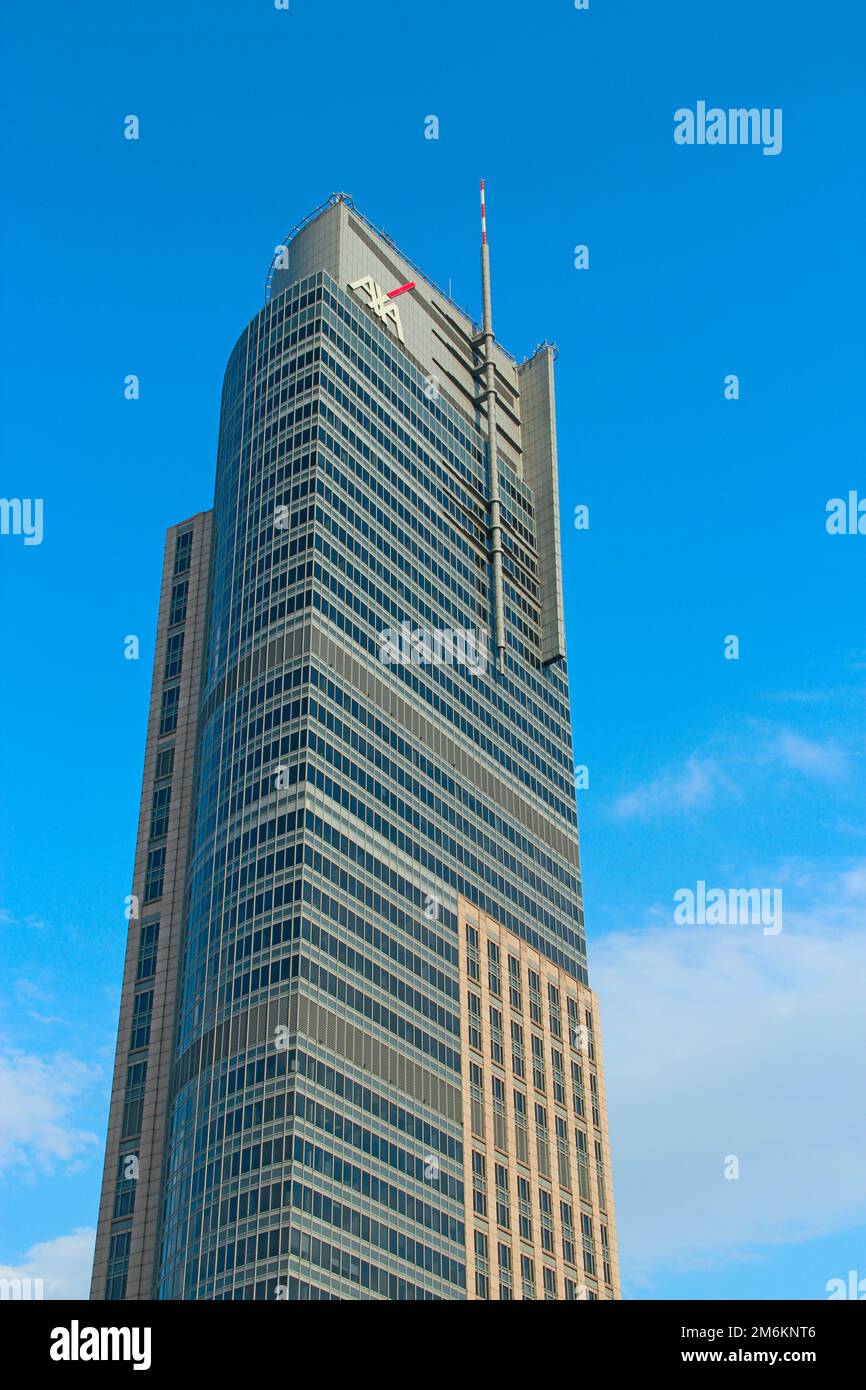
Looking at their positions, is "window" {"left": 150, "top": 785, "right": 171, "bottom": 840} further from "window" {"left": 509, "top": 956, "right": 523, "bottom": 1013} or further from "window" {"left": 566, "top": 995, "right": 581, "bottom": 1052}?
"window" {"left": 566, "top": 995, "right": 581, "bottom": 1052}

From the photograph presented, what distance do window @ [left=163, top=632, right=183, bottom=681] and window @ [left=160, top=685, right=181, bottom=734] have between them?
5.22ft

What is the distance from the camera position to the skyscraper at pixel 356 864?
119375mm

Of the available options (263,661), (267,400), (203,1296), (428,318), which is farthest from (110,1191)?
(428,318)

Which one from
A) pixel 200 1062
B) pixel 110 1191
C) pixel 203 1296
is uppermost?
pixel 200 1062

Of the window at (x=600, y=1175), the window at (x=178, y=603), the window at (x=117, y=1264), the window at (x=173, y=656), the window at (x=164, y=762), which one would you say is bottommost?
the window at (x=117, y=1264)

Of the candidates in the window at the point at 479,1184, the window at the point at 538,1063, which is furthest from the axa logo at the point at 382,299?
the window at the point at 479,1184

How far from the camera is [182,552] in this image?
172 m

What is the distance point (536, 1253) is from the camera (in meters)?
138

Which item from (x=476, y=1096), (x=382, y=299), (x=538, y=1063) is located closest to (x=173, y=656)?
(x=382, y=299)

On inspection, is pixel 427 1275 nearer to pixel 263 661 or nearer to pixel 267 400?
pixel 263 661

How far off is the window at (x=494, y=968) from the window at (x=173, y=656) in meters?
40.8

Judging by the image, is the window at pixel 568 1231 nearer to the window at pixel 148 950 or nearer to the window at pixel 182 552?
the window at pixel 148 950

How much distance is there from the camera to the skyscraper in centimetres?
11938
